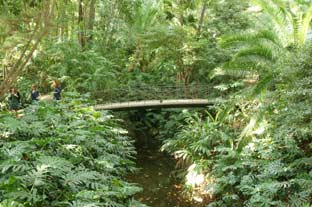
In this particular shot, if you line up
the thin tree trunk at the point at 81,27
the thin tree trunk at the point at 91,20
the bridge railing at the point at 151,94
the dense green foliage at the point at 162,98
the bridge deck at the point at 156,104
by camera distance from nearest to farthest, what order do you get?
the dense green foliage at the point at 162,98 < the bridge deck at the point at 156,104 < the bridge railing at the point at 151,94 < the thin tree trunk at the point at 81,27 < the thin tree trunk at the point at 91,20

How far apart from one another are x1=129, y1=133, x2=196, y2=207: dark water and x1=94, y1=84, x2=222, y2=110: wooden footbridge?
1.59 m

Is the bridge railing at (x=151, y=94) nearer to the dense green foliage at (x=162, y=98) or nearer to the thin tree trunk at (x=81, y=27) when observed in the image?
the dense green foliage at (x=162, y=98)

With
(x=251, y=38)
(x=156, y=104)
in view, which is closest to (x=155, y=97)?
(x=156, y=104)

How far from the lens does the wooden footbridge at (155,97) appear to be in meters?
11.9

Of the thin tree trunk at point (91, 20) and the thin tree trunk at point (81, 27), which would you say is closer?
the thin tree trunk at point (81, 27)

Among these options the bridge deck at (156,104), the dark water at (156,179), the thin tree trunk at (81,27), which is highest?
the thin tree trunk at (81,27)

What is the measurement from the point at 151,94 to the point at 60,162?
691 centimetres

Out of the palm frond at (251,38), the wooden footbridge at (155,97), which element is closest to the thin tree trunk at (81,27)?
the wooden footbridge at (155,97)

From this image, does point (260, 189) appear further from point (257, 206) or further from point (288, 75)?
point (288, 75)

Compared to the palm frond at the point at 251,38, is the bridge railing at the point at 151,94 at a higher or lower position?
lower

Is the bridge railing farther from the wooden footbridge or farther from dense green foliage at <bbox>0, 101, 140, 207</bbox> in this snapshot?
dense green foliage at <bbox>0, 101, 140, 207</bbox>

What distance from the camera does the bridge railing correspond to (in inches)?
492

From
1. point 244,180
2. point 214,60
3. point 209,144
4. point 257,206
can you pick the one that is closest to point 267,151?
point 244,180

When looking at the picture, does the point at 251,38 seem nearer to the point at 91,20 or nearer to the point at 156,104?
the point at 156,104
